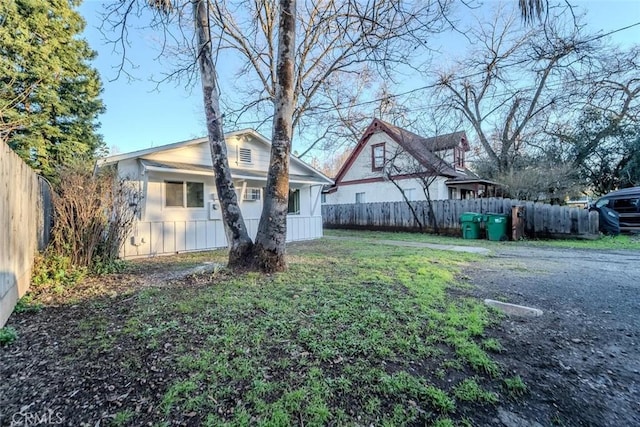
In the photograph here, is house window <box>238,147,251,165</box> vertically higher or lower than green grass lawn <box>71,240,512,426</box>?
higher

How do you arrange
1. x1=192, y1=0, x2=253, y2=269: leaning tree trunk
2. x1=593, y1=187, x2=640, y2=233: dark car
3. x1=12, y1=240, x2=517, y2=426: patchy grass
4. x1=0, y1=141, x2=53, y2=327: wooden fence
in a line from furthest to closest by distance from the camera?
1. x1=593, y1=187, x2=640, y2=233: dark car
2. x1=192, y1=0, x2=253, y2=269: leaning tree trunk
3. x1=0, y1=141, x2=53, y2=327: wooden fence
4. x1=12, y1=240, x2=517, y2=426: patchy grass

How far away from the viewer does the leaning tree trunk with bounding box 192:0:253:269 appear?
5594mm

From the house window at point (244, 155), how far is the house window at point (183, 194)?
1.79 m

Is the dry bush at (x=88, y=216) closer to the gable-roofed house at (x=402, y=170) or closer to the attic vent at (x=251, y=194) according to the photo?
the attic vent at (x=251, y=194)

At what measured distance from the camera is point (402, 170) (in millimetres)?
16406

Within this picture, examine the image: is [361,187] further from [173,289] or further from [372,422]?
[372,422]

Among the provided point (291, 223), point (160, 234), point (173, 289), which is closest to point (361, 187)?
point (291, 223)

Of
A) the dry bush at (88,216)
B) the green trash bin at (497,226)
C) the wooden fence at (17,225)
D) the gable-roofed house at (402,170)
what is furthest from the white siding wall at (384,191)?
the wooden fence at (17,225)

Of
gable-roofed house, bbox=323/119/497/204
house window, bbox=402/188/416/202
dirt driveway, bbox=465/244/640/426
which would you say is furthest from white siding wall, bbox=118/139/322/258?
house window, bbox=402/188/416/202

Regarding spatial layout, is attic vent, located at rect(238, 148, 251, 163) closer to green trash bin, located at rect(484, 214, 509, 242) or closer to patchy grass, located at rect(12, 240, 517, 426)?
patchy grass, located at rect(12, 240, 517, 426)

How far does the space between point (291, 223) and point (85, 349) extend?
9.13 metres

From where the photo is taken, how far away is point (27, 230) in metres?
4.41

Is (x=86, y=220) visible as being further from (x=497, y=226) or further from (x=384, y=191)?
(x=384, y=191)

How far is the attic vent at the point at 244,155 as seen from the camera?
35.1 feet
